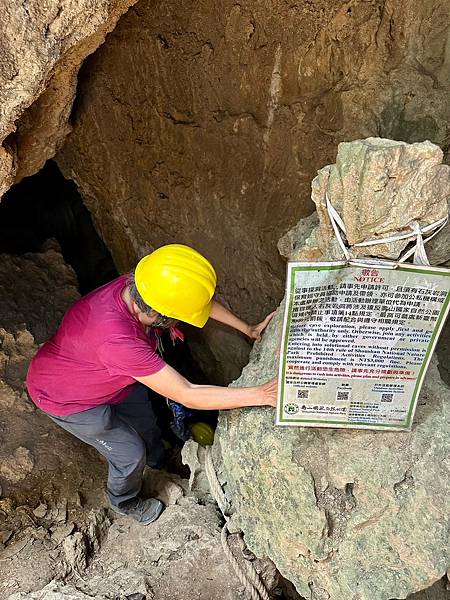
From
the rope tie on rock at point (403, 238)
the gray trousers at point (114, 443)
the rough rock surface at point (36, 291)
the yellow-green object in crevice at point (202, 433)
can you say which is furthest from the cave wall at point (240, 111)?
the gray trousers at point (114, 443)

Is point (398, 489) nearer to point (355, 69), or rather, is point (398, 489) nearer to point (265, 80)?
point (355, 69)

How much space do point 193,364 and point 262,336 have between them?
5.17ft

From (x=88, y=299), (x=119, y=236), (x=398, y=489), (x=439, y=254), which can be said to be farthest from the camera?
(x=119, y=236)

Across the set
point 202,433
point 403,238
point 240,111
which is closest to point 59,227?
point 202,433

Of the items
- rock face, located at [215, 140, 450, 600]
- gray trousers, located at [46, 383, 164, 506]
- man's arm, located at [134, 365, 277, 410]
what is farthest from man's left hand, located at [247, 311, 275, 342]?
gray trousers, located at [46, 383, 164, 506]

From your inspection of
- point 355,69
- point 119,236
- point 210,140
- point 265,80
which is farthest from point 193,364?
point 355,69

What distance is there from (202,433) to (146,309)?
123 centimetres

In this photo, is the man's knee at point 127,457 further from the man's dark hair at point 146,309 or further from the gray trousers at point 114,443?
the man's dark hair at point 146,309

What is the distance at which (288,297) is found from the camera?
1.30m

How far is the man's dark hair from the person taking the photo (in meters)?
1.73

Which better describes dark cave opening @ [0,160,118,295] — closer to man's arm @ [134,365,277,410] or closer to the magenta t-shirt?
the magenta t-shirt

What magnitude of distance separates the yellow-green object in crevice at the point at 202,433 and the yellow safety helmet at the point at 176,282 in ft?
3.88

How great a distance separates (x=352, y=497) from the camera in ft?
5.12

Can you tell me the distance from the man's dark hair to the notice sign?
49cm
